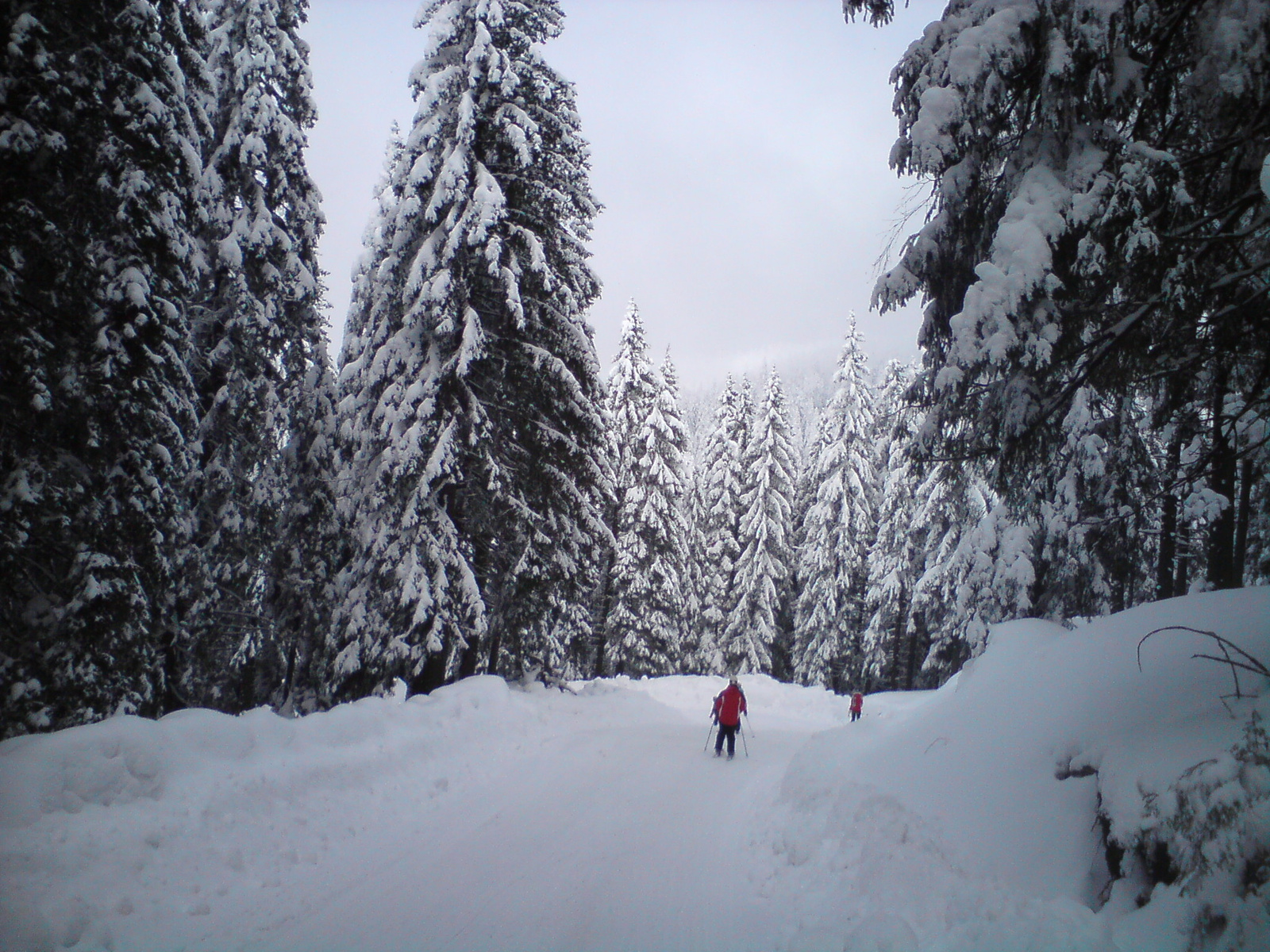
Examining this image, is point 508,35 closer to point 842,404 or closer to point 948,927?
point 948,927

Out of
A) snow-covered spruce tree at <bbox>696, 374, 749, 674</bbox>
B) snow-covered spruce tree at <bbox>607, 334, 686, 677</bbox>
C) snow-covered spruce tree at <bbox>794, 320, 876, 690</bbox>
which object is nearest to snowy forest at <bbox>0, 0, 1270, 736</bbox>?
snow-covered spruce tree at <bbox>607, 334, 686, 677</bbox>

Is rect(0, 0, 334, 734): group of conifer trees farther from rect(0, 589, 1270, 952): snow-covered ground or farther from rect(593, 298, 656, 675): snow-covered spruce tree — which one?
rect(593, 298, 656, 675): snow-covered spruce tree

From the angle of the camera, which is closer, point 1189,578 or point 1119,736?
point 1119,736

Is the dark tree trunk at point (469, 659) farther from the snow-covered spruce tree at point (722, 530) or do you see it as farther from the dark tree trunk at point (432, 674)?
the snow-covered spruce tree at point (722, 530)

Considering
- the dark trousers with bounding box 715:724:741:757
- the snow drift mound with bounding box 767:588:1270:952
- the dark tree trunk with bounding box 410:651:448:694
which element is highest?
the snow drift mound with bounding box 767:588:1270:952

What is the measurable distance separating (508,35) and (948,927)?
50.0 ft

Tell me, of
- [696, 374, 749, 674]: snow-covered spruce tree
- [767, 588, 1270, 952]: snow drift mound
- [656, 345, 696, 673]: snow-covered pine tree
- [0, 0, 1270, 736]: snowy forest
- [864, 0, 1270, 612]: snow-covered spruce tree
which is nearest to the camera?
[767, 588, 1270, 952]: snow drift mound

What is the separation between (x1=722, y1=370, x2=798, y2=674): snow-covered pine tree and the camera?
3025 cm

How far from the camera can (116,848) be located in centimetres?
472

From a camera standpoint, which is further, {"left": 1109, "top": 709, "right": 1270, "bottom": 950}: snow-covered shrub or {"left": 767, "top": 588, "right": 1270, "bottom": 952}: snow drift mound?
{"left": 767, "top": 588, "right": 1270, "bottom": 952}: snow drift mound

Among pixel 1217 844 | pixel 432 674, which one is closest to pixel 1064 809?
pixel 1217 844

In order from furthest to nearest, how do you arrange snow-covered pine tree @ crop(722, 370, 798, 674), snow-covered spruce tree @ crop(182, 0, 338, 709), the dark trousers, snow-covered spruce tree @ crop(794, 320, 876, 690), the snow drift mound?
snow-covered spruce tree @ crop(794, 320, 876, 690) → snow-covered pine tree @ crop(722, 370, 798, 674) → the dark trousers → snow-covered spruce tree @ crop(182, 0, 338, 709) → the snow drift mound

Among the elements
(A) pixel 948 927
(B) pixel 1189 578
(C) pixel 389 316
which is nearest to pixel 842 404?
(B) pixel 1189 578

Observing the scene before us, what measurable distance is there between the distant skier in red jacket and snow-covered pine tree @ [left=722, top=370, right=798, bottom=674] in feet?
57.8
